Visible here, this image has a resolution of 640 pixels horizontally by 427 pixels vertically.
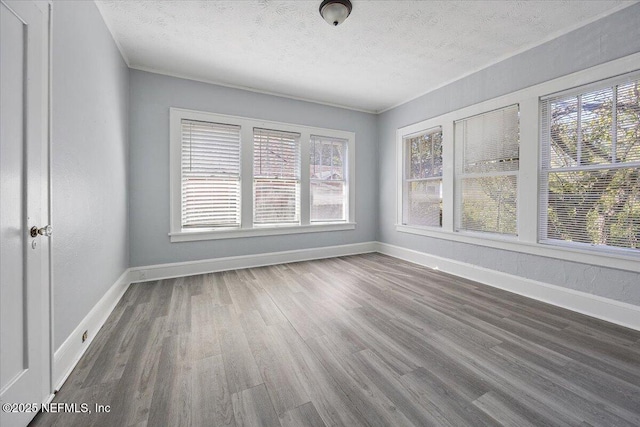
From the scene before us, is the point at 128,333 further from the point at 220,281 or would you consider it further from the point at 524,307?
the point at 524,307

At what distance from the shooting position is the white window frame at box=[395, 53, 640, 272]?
233 centimetres

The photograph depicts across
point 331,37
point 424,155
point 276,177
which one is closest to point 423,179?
point 424,155

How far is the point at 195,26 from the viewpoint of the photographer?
8.57 ft

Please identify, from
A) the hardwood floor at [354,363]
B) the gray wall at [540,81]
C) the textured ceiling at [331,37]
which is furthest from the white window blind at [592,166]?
the hardwood floor at [354,363]

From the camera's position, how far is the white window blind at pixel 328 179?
468 cm

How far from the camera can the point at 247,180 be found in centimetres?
404

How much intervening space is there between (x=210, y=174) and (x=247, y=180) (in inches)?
21.2

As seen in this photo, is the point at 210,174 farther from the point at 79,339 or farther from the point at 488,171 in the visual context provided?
the point at 488,171

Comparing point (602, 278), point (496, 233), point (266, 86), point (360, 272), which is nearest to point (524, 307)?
point (602, 278)

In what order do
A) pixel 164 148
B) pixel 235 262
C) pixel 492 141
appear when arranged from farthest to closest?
1. pixel 235 262
2. pixel 164 148
3. pixel 492 141

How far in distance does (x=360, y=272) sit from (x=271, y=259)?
1482 mm

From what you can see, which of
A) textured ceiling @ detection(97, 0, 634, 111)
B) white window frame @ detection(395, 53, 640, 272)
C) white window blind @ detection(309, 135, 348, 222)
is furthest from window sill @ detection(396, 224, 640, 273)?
textured ceiling @ detection(97, 0, 634, 111)

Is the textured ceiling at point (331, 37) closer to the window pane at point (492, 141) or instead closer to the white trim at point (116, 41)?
the white trim at point (116, 41)

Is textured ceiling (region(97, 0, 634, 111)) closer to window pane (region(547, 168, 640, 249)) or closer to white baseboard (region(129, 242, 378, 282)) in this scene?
window pane (region(547, 168, 640, 249))
